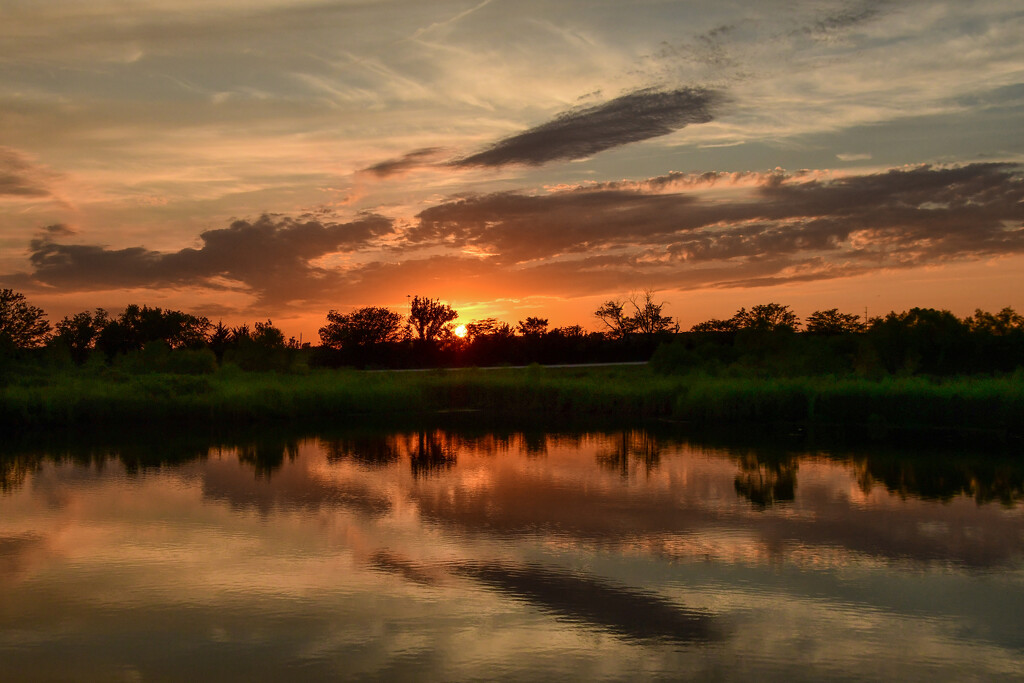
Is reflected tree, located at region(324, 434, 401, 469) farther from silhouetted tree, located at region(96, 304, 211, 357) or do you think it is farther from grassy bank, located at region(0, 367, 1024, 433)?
silhouetted tree, located at region(96, 304, 211, 357)

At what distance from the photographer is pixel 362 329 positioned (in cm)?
6812

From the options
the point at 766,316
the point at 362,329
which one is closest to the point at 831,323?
the point at 766,316

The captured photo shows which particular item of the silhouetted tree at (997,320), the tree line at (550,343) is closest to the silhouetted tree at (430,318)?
the tree line at (550,343)

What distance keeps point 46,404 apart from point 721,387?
73.7 ft

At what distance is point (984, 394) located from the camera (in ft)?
78.4

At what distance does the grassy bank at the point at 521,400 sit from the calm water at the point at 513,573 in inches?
316

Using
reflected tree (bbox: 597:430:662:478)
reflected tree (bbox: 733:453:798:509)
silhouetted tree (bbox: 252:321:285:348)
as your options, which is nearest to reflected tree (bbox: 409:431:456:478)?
reflected tree (bbox: 597:430:662:478)

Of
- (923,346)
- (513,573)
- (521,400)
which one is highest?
(923,346)

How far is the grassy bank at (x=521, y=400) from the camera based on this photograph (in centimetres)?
2481

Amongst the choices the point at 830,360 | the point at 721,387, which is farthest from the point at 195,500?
the point at 830,360

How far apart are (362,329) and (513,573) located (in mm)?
60251

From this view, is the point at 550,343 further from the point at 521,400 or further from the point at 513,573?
the point at 513,573

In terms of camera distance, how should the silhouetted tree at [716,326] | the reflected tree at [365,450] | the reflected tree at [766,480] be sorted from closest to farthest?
the reflected tree at [766,480] → the reflected tree at [365,450] → the silhouetted tree at [716,326]

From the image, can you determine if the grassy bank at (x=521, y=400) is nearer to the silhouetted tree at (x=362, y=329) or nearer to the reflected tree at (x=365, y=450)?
the reflected tree at (x=365, y=450)
